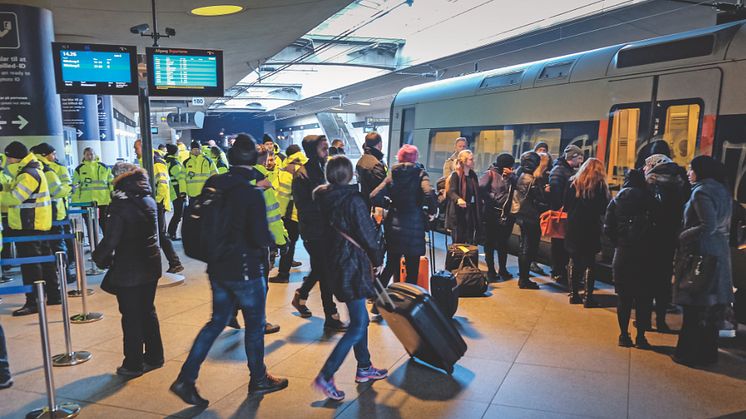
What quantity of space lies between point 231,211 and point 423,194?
223cm

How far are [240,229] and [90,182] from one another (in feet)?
20.1

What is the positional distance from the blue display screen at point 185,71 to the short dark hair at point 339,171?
12.8 feet

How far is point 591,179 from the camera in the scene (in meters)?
5.45

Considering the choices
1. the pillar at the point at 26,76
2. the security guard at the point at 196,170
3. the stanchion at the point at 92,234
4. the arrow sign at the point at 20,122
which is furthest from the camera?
the security guard at the point at 196,170

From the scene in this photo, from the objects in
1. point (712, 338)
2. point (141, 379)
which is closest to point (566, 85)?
point (712, 338)

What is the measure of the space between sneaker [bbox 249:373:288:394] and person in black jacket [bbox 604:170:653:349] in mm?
3022

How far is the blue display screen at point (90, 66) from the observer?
243 inches

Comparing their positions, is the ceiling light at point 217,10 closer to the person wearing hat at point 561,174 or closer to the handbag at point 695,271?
the person wearing hat at point 561,174

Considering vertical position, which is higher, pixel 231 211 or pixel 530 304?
pixel 231 211

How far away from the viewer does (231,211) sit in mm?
3426

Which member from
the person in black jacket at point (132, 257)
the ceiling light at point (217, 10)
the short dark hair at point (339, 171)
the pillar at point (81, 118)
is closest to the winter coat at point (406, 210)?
the short dark hair at point (339, 171)

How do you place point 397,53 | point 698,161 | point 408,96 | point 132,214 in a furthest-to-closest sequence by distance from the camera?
point 397,53 < point 408,96 < point 698,161 < point 132,214

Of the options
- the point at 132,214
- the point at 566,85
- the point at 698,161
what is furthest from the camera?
the point at 566,85

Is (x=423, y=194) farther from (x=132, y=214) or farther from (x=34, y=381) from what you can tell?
(x=34, y=381)
